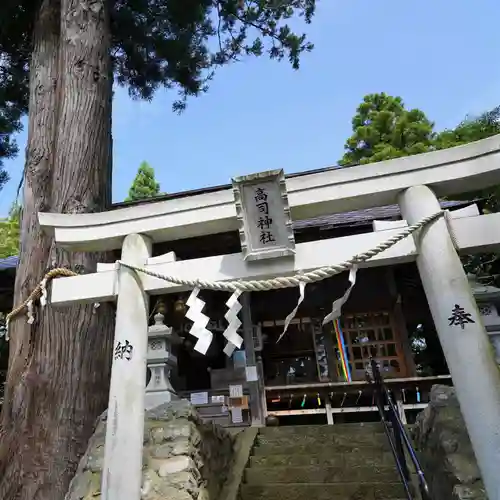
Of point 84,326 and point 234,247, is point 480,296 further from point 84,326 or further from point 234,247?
point 84,326

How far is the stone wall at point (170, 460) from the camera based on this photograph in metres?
3.17

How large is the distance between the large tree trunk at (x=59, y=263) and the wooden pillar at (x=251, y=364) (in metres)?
2.97

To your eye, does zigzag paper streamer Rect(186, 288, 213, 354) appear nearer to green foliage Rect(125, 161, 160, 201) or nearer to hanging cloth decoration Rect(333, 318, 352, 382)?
hanging cloth decoration Rect(333, 318, 352, 382)

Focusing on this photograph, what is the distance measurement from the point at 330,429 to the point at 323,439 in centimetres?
27

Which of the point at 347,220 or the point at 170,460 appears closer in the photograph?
the point at 170,460

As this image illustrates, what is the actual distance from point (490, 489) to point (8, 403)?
12.4 feet

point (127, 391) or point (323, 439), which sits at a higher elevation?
point (127, 391)

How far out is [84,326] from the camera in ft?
13.4

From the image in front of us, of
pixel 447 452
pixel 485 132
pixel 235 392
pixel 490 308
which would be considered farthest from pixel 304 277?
pixel 485 132

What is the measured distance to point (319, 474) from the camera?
438 centimetres

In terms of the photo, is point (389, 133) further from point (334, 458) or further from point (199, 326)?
point (199, 326)

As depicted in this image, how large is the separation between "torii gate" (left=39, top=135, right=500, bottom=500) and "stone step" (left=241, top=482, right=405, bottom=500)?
2140mm

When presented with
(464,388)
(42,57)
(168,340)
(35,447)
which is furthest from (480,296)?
(42,57)

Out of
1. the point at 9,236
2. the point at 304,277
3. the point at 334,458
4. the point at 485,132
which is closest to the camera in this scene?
the point at 304,277
